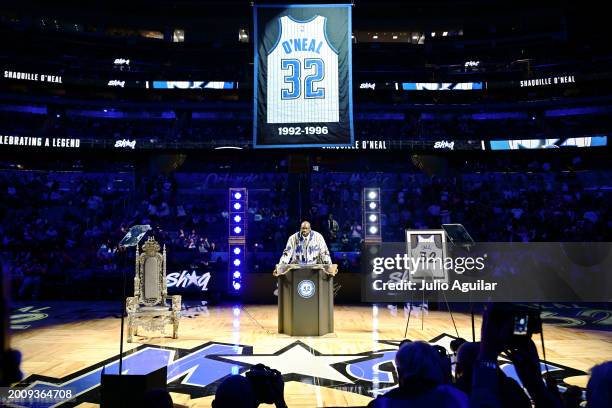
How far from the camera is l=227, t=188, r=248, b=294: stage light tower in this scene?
403 inches

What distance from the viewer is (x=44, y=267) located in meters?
11.1

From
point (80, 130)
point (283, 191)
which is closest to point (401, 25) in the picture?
point (283, 191)

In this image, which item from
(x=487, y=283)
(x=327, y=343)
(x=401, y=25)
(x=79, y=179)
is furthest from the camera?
(x=401, y=25)

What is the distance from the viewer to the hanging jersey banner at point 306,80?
580cm

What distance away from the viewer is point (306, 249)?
6.91 m

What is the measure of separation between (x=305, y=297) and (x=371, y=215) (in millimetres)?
4133

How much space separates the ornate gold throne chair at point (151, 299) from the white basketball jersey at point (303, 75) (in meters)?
2.90

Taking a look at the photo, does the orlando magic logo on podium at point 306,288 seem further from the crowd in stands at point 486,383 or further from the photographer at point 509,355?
the photographer at point 509,355

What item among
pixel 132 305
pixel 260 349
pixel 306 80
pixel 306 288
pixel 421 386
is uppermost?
pixel 306 80

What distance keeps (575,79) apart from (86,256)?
1775 cm

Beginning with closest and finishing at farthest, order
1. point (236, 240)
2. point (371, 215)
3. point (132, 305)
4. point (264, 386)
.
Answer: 1. point (264, 386)
2. point (132, 305)
3. point (371, 215)
4. point (236, 240)

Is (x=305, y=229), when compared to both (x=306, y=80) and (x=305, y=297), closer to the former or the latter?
(x=305, y=297)

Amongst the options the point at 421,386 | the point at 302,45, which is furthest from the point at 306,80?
the point at 421,386

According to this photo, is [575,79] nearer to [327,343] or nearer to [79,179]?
[327,343]
